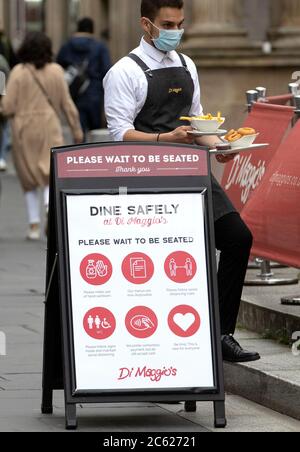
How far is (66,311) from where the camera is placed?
7.25 metres

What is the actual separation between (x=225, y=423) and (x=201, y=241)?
0.79m

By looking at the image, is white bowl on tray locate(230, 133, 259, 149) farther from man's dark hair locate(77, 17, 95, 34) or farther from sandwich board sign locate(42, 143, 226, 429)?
man's dark hair locate(77, 17, 95, 34)

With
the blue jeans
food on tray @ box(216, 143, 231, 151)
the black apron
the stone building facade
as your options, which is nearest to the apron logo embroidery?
the black apron

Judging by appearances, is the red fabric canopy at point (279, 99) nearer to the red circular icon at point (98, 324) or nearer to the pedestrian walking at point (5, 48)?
the red circular icon at point (98, 324)

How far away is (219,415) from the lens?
24.0ft

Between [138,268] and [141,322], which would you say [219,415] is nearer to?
[141,322]

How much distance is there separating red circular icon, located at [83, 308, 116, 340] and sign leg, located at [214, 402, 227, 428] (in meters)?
0.55

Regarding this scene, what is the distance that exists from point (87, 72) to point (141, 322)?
13.7m

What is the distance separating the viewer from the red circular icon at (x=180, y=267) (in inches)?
289

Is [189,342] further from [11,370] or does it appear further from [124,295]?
[11,370]

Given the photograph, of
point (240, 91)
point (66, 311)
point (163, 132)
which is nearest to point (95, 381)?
point (66, 311)

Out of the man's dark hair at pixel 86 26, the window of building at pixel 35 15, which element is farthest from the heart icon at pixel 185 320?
the window of building at pixel 35 15

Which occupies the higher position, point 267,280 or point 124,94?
point 124,94

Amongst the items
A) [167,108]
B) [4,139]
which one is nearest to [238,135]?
[167,108]
